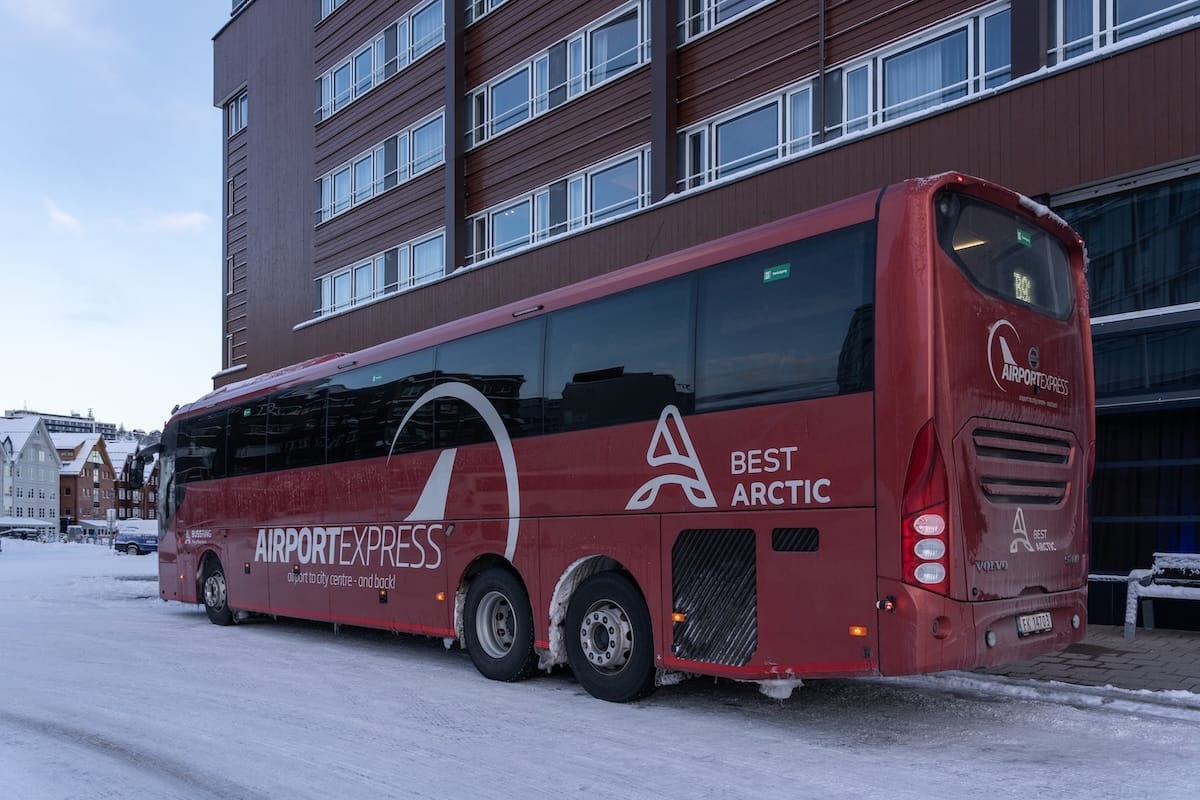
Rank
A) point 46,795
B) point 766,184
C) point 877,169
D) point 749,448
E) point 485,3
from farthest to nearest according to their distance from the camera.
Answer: point 485,3
point 766,184
point 877,169
point 749,448
point 46,795

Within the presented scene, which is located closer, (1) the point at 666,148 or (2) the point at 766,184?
(2) the point at 766,184

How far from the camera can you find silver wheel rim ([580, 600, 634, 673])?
26.3ft

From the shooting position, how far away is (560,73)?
2103cm

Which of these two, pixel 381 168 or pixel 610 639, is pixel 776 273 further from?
pixel 381 168

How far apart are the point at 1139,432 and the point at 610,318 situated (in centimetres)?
725

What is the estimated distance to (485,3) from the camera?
23391 mm

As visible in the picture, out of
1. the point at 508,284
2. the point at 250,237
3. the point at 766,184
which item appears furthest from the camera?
the point at 250,237

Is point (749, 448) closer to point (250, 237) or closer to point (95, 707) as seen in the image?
point (95, 707)

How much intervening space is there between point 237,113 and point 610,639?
3224cm

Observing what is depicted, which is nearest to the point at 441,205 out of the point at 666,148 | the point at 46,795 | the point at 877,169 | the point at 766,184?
the point at 666,148

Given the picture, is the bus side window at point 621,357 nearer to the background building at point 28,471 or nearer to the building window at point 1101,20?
the building window at point 1101,20

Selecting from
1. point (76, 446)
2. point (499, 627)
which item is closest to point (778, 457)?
point (499, 627)

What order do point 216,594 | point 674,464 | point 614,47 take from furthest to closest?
1. point 614,47
2. point 216,594
3. point 674,464

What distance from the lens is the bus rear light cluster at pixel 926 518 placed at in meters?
6.08
